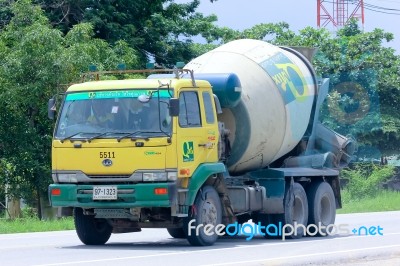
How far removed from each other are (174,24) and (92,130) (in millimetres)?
20554

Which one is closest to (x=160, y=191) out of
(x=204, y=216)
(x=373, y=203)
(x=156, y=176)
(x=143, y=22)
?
(x=156, y=176)

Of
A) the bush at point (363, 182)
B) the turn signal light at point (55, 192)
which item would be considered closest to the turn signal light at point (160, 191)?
the turn signal light at point (55, 192)

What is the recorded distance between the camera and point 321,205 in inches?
737

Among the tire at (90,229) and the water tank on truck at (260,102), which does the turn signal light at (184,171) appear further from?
the tire at (90,229)

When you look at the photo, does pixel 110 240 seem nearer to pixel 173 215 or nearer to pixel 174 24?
pixel 173 215

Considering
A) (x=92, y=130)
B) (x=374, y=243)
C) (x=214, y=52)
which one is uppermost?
(x=214, y=52)

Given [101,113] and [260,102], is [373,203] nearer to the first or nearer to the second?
[260,102]

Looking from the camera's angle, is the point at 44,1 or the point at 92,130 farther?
the point at 44,1

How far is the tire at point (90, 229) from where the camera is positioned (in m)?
15.7

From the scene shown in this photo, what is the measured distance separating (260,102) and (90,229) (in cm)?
358

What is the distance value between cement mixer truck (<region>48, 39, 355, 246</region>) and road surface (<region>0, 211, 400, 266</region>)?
425mm

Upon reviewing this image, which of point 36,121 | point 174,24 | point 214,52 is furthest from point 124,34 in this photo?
point 214,52

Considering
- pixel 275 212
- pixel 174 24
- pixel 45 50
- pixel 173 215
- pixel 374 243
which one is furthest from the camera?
pixel 174 24

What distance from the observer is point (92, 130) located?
48.6 feet
